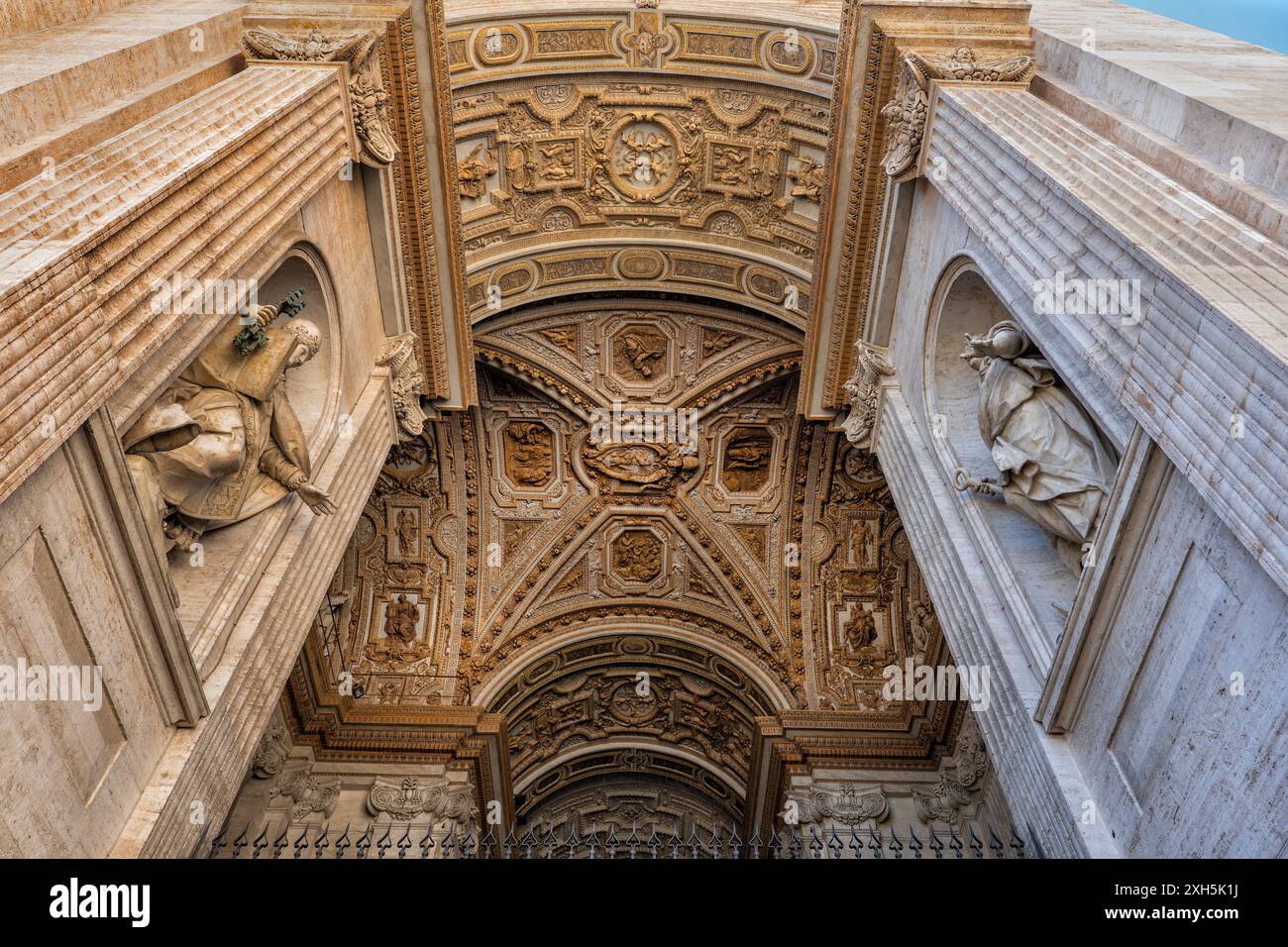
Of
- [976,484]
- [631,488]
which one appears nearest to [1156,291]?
[976,484]

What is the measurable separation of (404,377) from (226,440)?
365 cm

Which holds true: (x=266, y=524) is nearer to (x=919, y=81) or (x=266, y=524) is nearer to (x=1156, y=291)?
(x=1156, y=291)

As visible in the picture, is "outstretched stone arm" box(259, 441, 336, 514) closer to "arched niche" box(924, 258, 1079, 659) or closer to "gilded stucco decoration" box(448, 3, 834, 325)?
"arched niche" box(924, 258, 1079, 659)

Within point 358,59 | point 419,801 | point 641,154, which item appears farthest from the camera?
point 641,154

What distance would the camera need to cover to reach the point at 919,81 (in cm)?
941

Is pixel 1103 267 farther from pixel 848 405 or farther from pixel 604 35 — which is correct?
pixel 604 35

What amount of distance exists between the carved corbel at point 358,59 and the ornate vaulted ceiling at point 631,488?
4009 millimetres

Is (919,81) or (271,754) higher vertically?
(919,81)

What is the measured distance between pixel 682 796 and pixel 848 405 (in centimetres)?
857

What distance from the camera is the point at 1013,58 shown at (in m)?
9.17

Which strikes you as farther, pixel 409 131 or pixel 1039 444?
pixel 409 131

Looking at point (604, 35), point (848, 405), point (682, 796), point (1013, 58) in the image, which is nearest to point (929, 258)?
point (1013, 58)

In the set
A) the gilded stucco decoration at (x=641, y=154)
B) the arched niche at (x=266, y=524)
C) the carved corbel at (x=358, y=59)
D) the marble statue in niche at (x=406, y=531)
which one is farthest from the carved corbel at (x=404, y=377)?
the marble statue in niche at (x=406, y=531)

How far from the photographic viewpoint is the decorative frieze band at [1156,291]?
4984 mm
